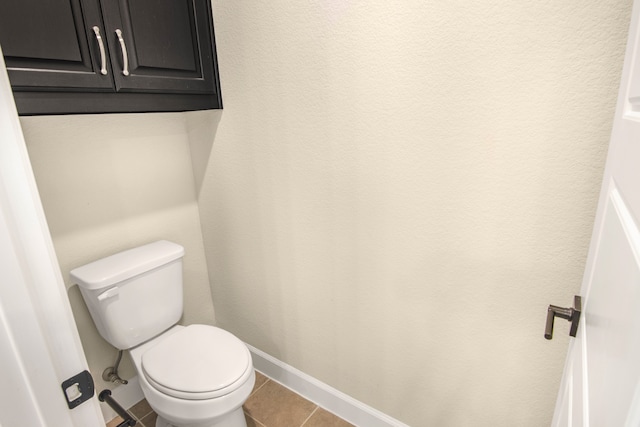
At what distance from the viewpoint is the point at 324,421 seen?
5.11ft

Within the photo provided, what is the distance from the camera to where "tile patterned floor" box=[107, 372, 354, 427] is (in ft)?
5.12

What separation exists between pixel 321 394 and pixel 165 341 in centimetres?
76

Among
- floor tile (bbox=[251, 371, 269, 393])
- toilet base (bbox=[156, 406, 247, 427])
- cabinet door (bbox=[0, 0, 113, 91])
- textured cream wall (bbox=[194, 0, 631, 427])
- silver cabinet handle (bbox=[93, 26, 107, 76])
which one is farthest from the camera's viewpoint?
floor tile (bbox=[251, 371, 269, 393])

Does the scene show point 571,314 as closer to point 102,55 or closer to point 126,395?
point 102,55

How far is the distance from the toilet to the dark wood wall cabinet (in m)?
0.63

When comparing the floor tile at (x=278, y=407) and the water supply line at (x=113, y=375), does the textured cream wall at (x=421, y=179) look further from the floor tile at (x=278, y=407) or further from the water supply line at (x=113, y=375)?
the water supply line at (x=113, y=375)

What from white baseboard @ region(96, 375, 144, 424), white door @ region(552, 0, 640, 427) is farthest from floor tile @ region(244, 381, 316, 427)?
white door @ region(552, 0, 640, 427)

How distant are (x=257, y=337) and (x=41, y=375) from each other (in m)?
1.42

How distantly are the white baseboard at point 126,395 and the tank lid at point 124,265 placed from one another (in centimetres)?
65

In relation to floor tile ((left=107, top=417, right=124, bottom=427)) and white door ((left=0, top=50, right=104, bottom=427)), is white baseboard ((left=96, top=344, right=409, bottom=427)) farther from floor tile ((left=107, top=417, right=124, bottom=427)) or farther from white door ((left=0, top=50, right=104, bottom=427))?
white door ((left=0, top=50, right=104, bottom=427))

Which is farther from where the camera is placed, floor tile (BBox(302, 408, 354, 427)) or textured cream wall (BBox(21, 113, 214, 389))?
floor tile (BBox(302, 408, 354, 427))

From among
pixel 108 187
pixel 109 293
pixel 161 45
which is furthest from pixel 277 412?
pixel 161 45

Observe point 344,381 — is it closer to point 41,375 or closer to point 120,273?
point 120,273

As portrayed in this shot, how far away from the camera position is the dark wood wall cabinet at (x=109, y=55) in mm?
1000
